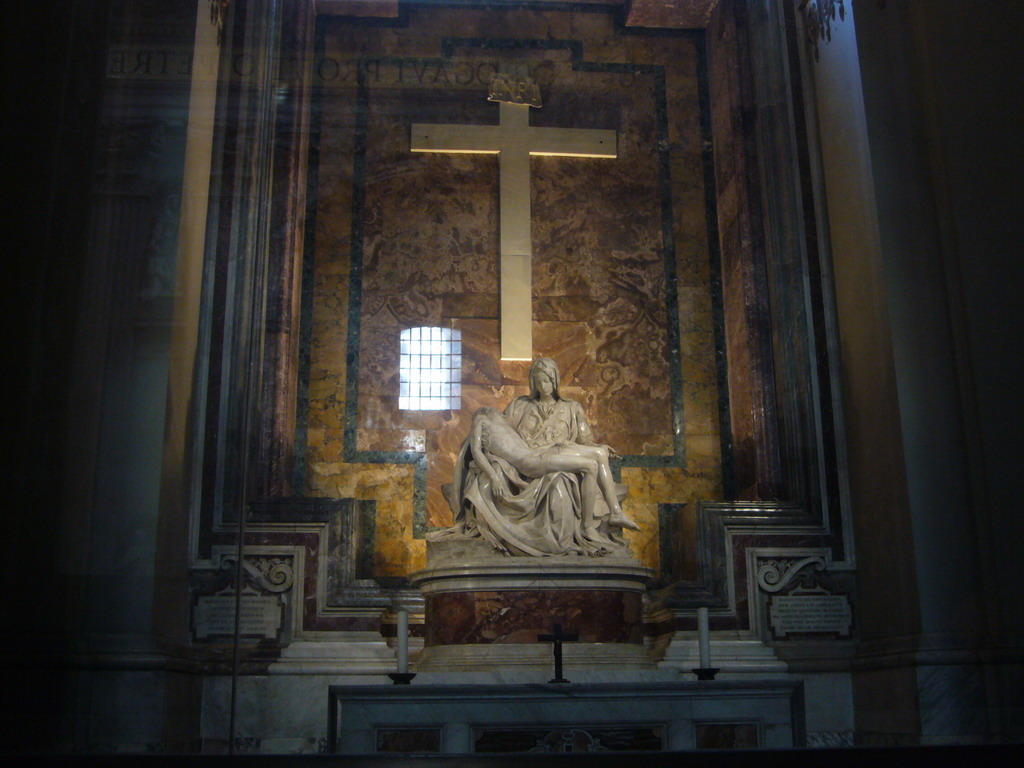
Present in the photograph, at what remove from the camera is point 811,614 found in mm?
6426

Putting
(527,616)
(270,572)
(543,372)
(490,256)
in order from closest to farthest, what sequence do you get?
(527,616) < (270,572) < (543,372) < (490,256)

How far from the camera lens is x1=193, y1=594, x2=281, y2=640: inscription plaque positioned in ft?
19.6

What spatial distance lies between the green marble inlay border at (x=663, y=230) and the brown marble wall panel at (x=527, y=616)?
1.27 m

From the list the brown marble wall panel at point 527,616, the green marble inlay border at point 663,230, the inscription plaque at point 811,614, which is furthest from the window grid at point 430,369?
the inscription plaque at point 811,614

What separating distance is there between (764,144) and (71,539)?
512 centimetres

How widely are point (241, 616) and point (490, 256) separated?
3.03m

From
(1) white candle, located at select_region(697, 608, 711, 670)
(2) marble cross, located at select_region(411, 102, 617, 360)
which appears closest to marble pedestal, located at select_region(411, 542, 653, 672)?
(1) white candle, located at select_region(697, 608, 711, 670)

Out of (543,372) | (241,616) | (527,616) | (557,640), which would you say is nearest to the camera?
(557,640)

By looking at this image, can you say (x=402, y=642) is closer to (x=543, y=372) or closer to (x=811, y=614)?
(x=543, y=372)

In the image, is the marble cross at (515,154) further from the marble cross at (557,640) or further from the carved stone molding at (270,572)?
the marble cross at (557,640)

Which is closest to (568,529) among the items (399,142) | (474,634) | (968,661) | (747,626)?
(474,634)

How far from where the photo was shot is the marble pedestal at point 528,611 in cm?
578

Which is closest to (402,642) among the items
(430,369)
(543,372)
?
(543,372)

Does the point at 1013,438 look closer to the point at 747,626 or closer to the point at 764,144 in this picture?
the point at 747,626
